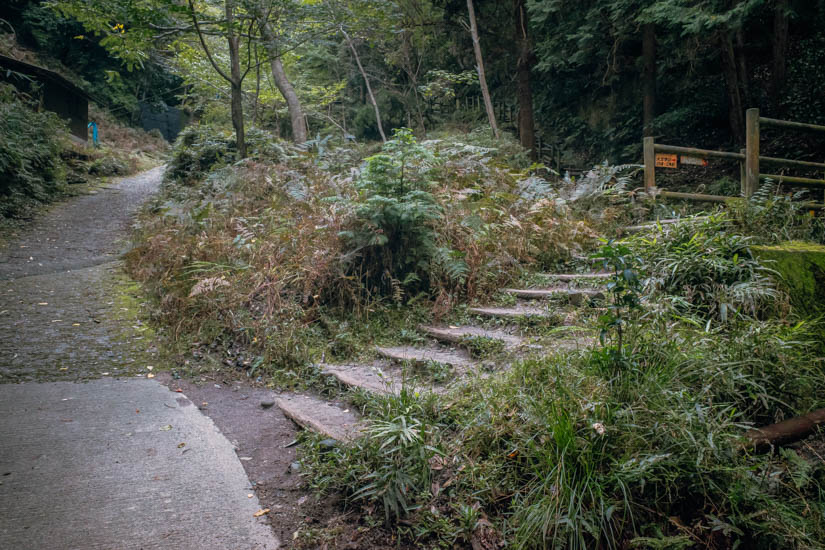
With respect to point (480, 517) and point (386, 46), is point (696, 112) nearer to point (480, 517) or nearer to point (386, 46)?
point (386, 46)

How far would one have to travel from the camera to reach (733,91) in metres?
12.2

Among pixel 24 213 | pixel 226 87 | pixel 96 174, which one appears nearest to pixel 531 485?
pixel 24 213

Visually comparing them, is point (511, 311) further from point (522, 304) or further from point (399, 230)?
point (399, 230)

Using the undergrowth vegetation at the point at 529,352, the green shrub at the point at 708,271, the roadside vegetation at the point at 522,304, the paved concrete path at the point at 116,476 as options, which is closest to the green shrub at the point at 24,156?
the roadside vegetation at the point at 522,304

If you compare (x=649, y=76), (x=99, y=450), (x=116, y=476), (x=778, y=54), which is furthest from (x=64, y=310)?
(x=778, y=54)

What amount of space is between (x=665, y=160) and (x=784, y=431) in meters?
5.13

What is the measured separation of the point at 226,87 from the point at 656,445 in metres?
16.5

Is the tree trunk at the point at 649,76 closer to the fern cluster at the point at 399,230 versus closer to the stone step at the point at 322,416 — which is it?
the fern cluster at the point at 399,230

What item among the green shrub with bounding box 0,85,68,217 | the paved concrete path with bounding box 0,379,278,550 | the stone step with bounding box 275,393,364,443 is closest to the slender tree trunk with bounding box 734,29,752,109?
the stone step with bounding box 275,393,364,443

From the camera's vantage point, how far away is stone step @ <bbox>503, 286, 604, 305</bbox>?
477 centimetres

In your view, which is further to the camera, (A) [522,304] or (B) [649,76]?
(B) [649,76]

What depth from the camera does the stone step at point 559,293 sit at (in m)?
4.77

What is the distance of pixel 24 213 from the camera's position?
1038 cm

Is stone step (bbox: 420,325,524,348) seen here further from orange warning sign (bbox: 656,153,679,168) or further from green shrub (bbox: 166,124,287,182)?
green shrub (bbox: 166,124,287,182)
